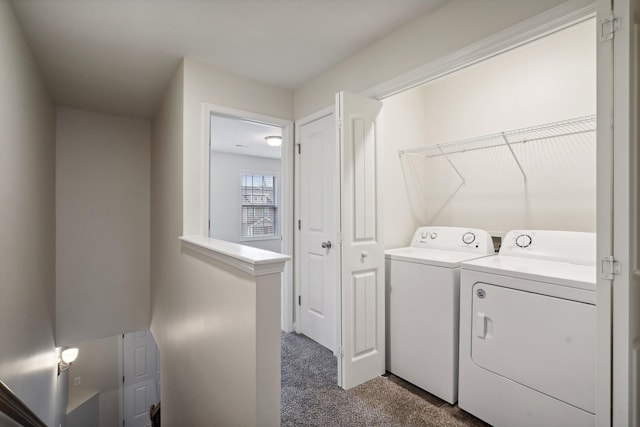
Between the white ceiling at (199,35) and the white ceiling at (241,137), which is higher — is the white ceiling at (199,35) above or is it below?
above

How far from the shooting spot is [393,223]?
2.67 m

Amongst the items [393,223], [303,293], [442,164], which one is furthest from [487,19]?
[303,293]

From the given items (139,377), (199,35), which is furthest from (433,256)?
(139,377)

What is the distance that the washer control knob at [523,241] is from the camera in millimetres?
2025

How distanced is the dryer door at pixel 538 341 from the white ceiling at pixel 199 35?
5.66ft

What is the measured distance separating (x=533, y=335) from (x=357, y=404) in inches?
43.0

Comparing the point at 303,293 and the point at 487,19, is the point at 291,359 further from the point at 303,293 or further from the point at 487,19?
the point at 487,19

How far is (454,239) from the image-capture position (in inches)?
95.3

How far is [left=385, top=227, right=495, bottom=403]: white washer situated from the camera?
192 cm

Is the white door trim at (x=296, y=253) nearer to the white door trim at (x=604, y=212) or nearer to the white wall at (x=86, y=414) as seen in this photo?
the white door trim at (x=604, y=212)

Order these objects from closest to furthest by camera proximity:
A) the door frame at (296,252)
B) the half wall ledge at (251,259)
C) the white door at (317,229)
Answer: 1. the half wall ledge at (251,259)
2. the white door at (317,229)
3. the door frame at (296,252)

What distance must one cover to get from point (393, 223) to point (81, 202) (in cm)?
368

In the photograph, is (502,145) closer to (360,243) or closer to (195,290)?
(360,243)

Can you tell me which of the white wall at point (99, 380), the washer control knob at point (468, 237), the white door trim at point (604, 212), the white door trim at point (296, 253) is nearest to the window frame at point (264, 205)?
the white wall at point (99, 380)
